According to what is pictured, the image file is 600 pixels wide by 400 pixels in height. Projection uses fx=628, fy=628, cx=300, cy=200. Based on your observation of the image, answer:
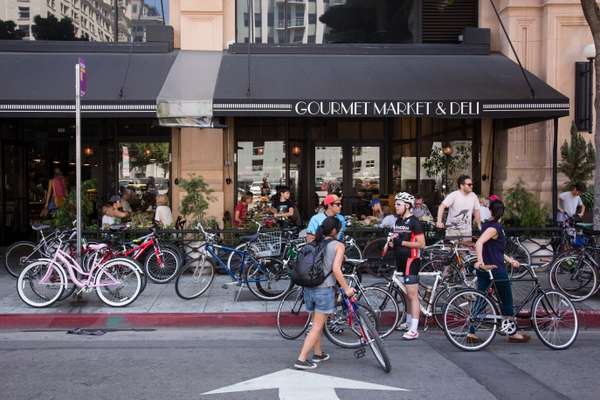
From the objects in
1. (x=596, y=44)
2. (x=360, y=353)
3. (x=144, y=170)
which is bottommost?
(x=360, y=353)

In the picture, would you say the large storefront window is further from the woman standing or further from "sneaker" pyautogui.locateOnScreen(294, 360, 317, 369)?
"sneaker" pyautogui.locateOnScreen(294, 360, 317, 369)

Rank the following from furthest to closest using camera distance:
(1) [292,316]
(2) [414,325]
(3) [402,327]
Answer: (1) [292,316] → (3) [402,327] → (2) [414,325]

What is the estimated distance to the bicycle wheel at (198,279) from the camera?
10.0m

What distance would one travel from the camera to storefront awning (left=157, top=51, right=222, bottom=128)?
11.5 m

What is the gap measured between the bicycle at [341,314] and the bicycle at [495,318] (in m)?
0.85

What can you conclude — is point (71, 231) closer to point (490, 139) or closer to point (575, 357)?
point (575, 357)

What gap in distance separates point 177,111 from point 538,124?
813 cm

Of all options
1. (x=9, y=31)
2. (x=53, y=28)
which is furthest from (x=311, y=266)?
(x=9, y=31)

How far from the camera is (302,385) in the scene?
602cm

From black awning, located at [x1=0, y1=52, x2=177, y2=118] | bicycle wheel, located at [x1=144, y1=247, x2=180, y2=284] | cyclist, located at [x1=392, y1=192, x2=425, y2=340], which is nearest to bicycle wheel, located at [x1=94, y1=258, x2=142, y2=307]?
bicycle wheel, located at [x1=144, y1=247, x2=180, y2=284]

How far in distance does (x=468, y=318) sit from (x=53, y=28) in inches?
449

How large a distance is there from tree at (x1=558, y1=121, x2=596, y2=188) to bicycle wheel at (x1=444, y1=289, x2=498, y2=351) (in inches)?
274

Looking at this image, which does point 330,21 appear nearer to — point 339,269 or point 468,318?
point 468,318

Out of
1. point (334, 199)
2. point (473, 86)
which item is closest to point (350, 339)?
point (334, 199)
